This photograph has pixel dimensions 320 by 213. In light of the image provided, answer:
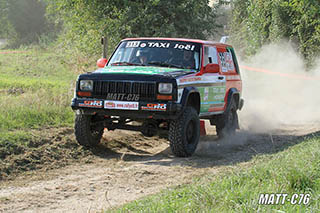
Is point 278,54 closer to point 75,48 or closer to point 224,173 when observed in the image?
point 75,48

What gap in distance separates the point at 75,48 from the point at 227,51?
9.49 metres

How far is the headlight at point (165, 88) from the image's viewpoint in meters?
7.99

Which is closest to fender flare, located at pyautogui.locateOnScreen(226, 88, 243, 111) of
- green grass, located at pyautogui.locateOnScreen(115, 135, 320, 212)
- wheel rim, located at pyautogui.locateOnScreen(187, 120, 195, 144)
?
wheel rim, located at pyautogui.locateOnScreen(187, 120, 195, 144)

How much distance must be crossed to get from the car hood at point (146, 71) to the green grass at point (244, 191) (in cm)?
238

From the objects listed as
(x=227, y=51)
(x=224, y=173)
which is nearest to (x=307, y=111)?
(x=227, y=51)

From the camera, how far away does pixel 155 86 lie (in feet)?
26.3

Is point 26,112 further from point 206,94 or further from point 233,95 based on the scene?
point 233,95

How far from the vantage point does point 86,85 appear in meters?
8.48

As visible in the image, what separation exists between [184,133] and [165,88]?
829mm

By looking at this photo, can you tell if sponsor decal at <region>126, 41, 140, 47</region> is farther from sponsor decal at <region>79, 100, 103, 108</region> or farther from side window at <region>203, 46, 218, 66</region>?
sponsor decal at <region>79, 100, 103, 108</region>

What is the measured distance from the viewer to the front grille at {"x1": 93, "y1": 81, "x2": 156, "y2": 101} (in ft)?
26.4

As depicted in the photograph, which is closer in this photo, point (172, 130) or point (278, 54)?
point (172, 130)

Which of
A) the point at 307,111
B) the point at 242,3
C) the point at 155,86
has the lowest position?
the point at 307,111

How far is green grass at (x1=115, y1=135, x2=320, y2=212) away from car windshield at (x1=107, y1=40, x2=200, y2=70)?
10.3 ft
